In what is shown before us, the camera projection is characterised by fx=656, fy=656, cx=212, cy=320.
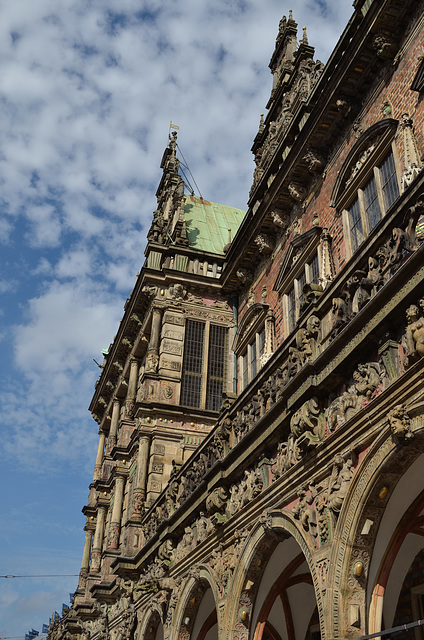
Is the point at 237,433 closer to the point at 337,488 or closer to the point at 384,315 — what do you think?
the point at 337,488

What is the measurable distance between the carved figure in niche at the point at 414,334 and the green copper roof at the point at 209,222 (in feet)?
58.4

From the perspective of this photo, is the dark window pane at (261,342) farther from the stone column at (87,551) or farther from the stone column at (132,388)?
the stone column at (87,551)

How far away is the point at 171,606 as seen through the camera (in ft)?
47.2

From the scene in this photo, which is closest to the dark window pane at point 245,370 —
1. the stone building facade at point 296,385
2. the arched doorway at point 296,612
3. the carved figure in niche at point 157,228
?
the stone building facade at point 296,385

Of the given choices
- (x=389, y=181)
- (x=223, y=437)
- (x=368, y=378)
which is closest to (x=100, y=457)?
(x=223, y=437)

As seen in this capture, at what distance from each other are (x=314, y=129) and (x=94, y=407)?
22.9 m

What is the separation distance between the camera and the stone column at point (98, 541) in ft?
88.6

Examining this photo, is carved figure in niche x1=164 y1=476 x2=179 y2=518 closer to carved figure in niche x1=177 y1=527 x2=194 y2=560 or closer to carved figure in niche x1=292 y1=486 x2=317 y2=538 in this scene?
carved figure in niche x1=177 y1=527 x2=194 y2=560

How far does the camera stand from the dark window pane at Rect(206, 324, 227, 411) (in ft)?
69.7

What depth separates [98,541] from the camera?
90.7ft

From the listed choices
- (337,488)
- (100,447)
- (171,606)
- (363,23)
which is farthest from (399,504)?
(100,447)

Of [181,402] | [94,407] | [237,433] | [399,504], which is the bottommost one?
[399,504]

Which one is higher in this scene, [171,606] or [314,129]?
[314,129]

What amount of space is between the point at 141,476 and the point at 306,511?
38.6 feet
